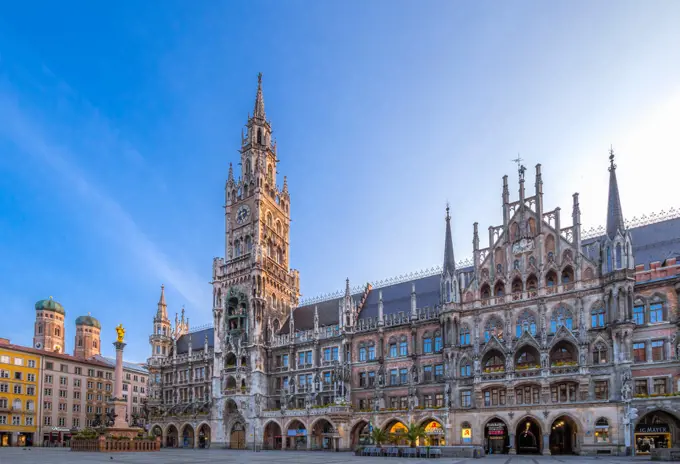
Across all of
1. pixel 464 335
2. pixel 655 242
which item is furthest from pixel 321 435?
pixel 655 242

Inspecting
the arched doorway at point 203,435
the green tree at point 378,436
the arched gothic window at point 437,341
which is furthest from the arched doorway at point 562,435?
the arched doorway at point 203,435

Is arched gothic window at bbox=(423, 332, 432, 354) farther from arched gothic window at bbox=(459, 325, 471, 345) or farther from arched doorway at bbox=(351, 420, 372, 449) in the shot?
arched doorway at bbox=(351, 420, 372, 449)

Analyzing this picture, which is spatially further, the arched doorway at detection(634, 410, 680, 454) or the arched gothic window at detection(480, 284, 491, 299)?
the arched gothic window at detection(480, 284, 491, 299)

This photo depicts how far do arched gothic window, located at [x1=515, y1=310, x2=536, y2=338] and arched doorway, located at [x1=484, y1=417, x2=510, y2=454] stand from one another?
9394 mm

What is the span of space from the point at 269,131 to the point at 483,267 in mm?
51708

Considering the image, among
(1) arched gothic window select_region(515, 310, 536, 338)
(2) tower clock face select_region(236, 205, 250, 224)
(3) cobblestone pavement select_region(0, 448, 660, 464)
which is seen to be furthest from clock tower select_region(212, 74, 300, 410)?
(1) arched gothic window select_region(515, 310, 536, 338)

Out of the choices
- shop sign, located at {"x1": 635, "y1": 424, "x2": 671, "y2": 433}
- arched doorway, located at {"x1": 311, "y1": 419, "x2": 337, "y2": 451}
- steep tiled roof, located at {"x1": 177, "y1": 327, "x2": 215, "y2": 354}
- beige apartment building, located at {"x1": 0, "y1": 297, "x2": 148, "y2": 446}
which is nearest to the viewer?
shop sign, located at {"x1": 635, "y1": 424, "x2": 671, "y2": 433}

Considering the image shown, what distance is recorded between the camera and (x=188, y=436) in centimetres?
9812

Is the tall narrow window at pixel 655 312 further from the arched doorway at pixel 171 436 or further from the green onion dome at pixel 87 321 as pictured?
the green onion dome at pixel 87 321

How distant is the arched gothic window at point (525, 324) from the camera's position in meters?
64.4

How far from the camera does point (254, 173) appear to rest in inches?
3939

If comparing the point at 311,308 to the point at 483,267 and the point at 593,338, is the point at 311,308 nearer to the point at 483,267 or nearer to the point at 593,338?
the point at 483,267

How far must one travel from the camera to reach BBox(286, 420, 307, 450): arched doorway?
265 feet

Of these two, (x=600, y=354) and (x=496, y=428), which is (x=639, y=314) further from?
(x=496, y=428)
